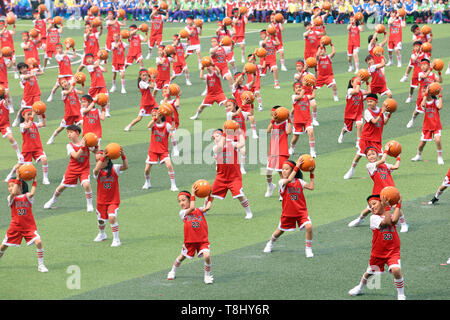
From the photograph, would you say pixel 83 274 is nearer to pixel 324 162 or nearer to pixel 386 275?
pixel 386 275

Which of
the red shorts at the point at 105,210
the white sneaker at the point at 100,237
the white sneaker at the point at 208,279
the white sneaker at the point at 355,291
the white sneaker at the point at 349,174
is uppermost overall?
the red shorts at the point at 105,210

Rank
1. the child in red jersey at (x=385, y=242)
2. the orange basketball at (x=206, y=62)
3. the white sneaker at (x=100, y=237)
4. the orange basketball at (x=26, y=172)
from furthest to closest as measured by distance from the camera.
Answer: the orange basketball at (x=206, y=62) < the white sneaker at (x=100, y=237) < the orange basketball at (x=26, y=172) < the child in red jersey at (x=385, y=242)

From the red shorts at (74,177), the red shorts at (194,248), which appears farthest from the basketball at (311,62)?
the red shorts at (194,248)

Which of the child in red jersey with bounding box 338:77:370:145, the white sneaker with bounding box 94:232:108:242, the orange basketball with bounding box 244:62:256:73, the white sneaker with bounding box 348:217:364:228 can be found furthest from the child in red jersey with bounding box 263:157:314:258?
the orange basketball with bounding box 244:62:256:73

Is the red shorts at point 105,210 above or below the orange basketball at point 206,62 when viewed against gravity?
below

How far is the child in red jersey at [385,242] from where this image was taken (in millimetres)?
12680

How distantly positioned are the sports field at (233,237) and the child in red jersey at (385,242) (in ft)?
1.71

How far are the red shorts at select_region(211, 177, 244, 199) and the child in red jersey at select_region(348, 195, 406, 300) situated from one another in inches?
184

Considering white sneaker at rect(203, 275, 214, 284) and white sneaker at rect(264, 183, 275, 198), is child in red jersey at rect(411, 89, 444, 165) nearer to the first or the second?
white sneaker at rect(264, 183, 275, 198)

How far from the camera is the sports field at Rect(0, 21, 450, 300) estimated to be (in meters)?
13.6

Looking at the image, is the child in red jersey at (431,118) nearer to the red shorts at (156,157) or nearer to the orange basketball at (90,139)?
the red shorts at (156,157)

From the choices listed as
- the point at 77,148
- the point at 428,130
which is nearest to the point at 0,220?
the point at 77,148
